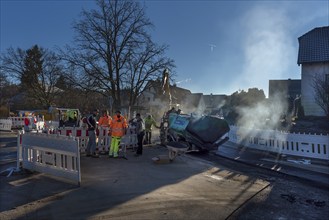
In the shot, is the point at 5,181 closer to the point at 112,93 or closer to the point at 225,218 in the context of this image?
the point at 225,218

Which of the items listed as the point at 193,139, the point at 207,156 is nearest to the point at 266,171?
the point at 207,156

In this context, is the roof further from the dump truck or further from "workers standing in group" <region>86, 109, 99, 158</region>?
"workers standing in group" <region>86, 109, 99, 158</region>

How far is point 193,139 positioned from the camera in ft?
47.5

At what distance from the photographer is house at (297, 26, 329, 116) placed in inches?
1203

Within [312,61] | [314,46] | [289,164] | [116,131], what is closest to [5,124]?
[116,131]

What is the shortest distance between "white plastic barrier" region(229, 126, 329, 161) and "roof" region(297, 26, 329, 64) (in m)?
17.4

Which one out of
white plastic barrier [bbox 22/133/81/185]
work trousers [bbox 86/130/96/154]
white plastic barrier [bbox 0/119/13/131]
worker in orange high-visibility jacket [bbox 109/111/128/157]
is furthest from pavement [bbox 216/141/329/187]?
white plastic barrier [bbox 0/119/13/131]

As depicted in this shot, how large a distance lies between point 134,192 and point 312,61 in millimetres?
29283

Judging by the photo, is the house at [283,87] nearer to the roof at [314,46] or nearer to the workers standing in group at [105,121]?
A: the roof at [314,46]

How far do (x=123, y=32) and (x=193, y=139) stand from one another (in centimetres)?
2213

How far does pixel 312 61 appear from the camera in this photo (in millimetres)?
30984

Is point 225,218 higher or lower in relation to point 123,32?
lower

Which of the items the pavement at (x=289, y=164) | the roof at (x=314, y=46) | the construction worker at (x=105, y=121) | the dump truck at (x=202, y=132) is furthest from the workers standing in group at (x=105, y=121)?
the roof at (x=314, y=46)

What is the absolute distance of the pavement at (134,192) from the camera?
18.4ft
